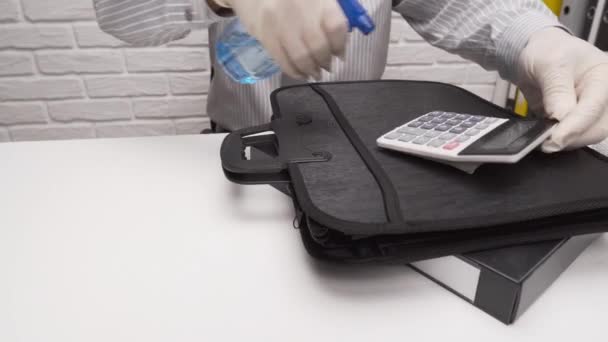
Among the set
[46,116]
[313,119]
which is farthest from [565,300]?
[46,116]

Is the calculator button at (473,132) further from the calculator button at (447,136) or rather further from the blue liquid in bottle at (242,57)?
the blue liquid in bottle at (242,57)

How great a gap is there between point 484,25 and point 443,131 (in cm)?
34

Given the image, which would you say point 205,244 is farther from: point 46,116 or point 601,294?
point 46,116

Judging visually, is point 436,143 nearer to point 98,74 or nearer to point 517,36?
point 517,36

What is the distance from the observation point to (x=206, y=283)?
29cm

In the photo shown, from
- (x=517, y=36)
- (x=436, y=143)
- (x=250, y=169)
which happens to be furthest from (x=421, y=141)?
(x=517, y=36)

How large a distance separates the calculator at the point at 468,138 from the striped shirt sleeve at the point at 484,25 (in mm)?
225

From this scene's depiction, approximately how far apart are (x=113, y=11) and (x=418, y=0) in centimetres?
45

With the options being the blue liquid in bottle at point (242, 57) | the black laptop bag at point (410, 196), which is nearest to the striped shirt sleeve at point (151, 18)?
the blue liquid in bottle at point (242, 57)

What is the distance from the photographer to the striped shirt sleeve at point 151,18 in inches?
20.2

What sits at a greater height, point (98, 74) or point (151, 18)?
point (151, 18)

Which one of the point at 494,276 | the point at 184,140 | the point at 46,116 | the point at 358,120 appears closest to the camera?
the point at 494,276

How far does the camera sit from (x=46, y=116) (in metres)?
1.12

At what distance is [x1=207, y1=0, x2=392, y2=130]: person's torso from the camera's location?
27.9 inches
